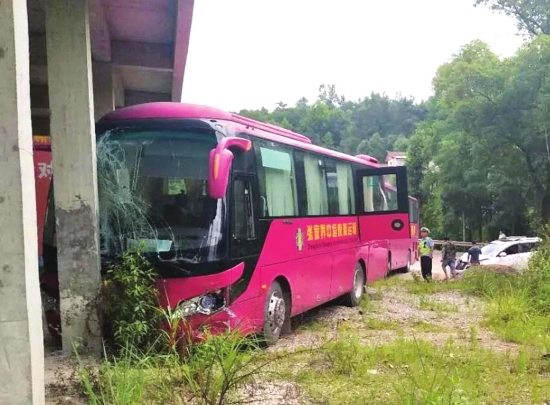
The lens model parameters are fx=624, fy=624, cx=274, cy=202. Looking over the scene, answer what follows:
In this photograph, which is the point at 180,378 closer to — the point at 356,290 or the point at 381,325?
the point at 381,325

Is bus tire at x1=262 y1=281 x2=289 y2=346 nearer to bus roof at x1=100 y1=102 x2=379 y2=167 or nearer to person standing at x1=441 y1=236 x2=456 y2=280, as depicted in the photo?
bus roof at x1=100 y1=102 x2=379 y2=167

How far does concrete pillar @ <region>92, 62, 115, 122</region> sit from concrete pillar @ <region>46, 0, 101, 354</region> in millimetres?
5030

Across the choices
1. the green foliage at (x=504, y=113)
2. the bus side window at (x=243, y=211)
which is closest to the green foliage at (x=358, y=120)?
the green foliage at (x=504, y=113)

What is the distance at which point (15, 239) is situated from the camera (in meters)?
4.04

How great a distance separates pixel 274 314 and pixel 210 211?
6.49 ft

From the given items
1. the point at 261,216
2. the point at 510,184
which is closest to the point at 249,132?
the point at 261,216

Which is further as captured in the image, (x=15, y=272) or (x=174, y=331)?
(x=174, y=331)

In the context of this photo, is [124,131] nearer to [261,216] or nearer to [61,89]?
[61,89]

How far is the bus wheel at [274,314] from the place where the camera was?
7.59m

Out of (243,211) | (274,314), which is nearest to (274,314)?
(274,314)

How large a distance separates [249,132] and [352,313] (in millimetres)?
4550

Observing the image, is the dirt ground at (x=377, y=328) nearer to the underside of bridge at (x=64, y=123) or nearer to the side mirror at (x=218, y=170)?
the underside of bridge at (x=64, y=123)

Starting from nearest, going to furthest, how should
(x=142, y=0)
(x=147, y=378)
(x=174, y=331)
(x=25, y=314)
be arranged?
(x=25, y=314) < (x=147, y=378) < (x=174, y=331) < (x=142, y=0)

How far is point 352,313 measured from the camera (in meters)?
10.7
